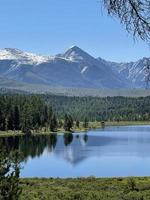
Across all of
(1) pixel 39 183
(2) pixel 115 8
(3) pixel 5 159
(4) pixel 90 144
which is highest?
(2) pixel 115 8

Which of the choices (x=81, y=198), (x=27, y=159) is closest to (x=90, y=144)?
(x=27, y=159)

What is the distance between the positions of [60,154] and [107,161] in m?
26.9

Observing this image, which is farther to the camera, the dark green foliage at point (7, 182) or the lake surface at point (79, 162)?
the lake surface at point (79, 162)

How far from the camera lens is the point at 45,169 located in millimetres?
112312

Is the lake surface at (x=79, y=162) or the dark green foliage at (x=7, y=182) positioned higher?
the dark green foliage at (x=7, y=182)

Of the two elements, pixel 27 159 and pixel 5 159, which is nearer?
pixel 5 159

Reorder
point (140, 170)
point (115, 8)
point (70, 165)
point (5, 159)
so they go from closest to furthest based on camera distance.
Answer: point (115, 8), point (5, 159), point (140, 170), point (70, 165)

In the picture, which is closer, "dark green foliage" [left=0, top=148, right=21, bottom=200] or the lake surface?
"dark green foliage" [left=0, top=148, right=21, bottom=200]

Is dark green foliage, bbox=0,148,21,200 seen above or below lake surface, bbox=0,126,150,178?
above

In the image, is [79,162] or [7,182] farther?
[79,162]

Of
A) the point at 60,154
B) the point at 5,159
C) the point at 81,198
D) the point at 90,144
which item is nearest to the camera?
the point at 5,159

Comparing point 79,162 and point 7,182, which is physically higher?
point 7,182

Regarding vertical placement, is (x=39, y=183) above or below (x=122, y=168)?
above

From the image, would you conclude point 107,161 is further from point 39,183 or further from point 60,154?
point 39,183
